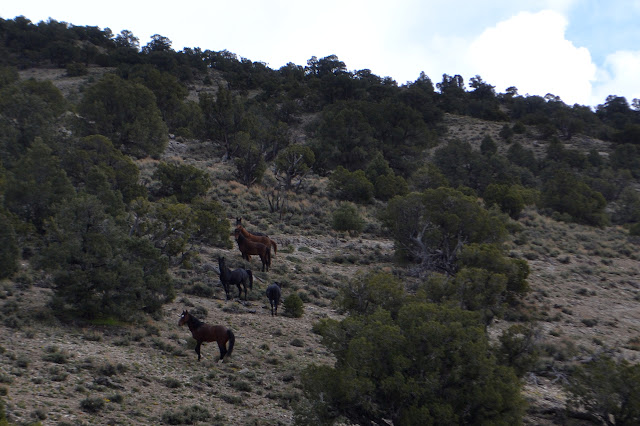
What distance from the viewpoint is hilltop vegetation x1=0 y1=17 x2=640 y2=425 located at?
31.3 ft

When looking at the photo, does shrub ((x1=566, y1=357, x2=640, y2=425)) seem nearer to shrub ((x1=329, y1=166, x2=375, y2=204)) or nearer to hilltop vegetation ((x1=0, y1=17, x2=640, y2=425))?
hilltop vegetation ((x1=0, y1=17, x2=640, y2=425))

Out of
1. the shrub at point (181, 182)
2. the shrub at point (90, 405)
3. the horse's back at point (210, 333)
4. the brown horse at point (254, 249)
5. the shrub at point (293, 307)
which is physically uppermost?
the shrub at point (181, 182)

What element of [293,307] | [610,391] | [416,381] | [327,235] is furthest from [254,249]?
[610,391]

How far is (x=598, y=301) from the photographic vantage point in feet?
81.3

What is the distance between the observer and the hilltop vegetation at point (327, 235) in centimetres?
953

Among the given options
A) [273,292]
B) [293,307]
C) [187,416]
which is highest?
[273,292]

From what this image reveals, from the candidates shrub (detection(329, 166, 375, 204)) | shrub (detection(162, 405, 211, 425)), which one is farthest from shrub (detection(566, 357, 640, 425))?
shrub (detection(329, 166, 375, 204))

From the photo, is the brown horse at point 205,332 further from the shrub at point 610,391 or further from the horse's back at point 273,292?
the shrub at point 610,391

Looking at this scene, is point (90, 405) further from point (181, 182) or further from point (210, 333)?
point (181, 182)

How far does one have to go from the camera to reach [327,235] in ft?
99.7

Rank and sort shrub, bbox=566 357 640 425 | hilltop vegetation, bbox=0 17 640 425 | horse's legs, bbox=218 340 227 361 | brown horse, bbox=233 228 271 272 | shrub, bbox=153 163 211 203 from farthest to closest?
1. shrub, bbox=153 163 211 203
2. brown horse, bbox=233 228 271 272
3. horse's legs, bbox=218 340 227 361
4. shrub, bbox=566 357 640 425
5. hilltop vegetation, bbox=0 17 640 425

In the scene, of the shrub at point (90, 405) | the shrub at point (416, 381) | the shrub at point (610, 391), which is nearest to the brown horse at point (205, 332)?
the shrub at point (90, 405)

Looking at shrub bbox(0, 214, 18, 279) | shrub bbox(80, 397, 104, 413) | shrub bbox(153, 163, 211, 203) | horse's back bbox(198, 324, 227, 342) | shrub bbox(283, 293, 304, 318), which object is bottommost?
shrub bbox(283, 293, 304, 318)

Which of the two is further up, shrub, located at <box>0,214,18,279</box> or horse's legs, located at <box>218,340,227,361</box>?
shrub, located at <box>0,214,18,279</box>
